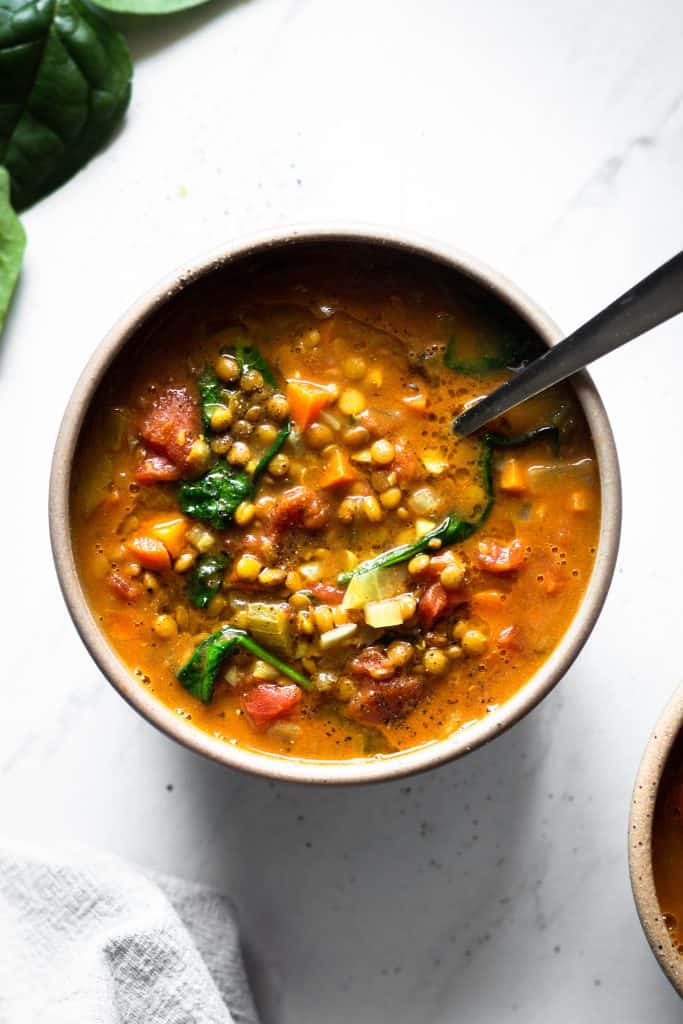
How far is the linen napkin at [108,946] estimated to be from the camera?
296 cm

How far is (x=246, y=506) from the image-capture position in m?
2.81

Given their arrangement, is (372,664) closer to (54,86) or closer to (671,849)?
(671,849)

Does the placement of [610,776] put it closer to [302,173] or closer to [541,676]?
[541,676]

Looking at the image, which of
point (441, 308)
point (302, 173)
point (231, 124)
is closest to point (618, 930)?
point (441, 308)

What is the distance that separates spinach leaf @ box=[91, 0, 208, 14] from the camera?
3135mm

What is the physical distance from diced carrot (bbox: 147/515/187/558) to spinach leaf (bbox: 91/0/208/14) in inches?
53.3

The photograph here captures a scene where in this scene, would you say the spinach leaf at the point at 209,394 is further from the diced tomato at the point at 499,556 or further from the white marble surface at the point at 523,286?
the diced tomato at the point at 499,556

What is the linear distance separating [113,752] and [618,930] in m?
1.43

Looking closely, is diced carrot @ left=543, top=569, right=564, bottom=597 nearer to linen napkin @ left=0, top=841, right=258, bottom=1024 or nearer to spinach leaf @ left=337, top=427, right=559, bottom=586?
spinach leaf @ left=337, top=427, right=559, bottom=586

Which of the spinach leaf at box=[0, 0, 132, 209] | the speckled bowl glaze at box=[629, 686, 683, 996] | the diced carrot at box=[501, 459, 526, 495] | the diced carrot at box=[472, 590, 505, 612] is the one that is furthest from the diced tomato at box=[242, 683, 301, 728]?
the spinach leaf at box=[0, 0, 132, 209]

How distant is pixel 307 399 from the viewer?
2.81m

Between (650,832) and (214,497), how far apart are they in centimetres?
127

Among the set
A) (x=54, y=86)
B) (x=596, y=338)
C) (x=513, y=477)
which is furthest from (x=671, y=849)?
(x=54, y=86)

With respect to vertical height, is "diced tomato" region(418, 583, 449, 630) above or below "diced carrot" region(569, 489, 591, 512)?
below
